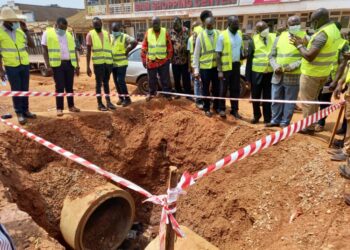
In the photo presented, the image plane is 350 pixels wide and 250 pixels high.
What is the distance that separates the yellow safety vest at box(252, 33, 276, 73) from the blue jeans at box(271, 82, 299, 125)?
43 cm

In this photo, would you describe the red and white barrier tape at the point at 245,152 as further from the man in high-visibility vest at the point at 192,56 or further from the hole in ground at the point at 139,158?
the man in high-visibility vest at the point at 192,56

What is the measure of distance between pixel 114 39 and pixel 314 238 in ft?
19.3

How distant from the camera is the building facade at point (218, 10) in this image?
16641 mm

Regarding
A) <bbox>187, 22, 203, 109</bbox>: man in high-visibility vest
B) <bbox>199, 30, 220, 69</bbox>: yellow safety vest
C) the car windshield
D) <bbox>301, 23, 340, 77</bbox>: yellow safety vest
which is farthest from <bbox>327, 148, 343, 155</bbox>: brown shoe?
the car windshield

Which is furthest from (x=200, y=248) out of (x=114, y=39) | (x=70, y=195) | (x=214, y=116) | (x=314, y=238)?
(x=114, y=39)

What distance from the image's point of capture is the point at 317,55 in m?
4.80

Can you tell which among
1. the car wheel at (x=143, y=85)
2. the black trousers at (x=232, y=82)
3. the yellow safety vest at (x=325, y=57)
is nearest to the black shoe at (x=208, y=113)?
the black trousers at (x=232, y=82)

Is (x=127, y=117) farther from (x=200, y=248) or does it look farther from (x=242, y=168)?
(x=200, y=248)

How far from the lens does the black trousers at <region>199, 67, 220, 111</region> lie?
239 inches

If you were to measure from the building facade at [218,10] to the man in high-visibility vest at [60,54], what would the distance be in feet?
16.1

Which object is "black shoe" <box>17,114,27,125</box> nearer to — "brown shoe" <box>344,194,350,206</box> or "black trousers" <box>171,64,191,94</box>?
"black trousers" <box>171,64,191,94</box>

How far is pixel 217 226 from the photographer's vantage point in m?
4.82

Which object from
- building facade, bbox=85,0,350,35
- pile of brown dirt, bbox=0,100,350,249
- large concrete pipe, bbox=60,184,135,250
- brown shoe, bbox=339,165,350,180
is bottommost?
large concrete pipe, bbox=60,184,135,250

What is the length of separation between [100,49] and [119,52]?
0.57 metres
